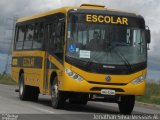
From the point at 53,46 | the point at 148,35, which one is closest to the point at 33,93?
the point at 53,46

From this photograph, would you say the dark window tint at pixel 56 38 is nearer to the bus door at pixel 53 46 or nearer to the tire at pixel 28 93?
the bus door at pixel 53 46

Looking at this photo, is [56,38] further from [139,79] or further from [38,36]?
[139,79]

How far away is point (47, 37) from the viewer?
2136 centimetres

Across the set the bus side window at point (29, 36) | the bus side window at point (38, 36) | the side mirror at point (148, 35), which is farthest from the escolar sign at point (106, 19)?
the bus side window at point (29, 36)

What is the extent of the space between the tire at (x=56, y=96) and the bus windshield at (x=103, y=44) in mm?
1368

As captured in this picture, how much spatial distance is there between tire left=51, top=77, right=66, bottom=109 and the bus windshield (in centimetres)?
137

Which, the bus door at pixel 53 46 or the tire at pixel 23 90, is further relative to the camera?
the tire at pixel 23 90

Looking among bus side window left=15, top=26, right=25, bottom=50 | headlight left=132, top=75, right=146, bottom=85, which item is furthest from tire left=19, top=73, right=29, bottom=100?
headlight left=132, top=75, right=146, bottom=85

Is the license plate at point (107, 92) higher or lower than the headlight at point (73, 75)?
lower

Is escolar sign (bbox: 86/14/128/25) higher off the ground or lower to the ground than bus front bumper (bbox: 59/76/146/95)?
higher

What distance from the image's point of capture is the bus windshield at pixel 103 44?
19.0m

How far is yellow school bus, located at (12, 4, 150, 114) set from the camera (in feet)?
61.9

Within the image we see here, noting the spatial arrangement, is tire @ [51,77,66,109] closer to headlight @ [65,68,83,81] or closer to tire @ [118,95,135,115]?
headlight @ [65,68,83,81]

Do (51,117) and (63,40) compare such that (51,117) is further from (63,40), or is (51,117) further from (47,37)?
(47,37)
